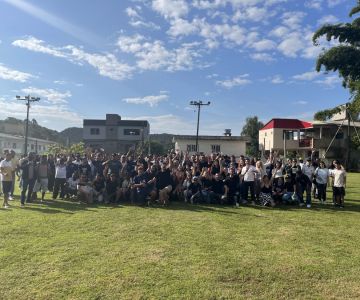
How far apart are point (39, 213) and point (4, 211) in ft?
4.01

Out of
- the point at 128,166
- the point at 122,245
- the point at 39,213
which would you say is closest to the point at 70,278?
the point at 122,245

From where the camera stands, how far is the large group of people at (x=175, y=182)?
517 inches

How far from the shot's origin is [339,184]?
12945 mm

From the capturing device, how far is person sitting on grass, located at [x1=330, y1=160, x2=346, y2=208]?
12.9m

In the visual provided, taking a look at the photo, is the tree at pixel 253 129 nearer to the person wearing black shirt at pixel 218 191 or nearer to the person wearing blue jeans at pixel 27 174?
the person wearing black shirt at pixel 218 191

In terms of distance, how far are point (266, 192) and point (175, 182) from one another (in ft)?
11.5

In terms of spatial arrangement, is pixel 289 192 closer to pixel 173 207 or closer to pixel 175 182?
pixel 175 182

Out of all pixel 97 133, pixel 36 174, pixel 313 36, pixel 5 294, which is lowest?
pixel 5 294

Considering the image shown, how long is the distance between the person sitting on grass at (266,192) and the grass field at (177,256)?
1.96m

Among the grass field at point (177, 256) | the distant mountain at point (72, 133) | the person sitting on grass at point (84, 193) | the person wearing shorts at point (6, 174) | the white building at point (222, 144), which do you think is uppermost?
the distant mountain at point (72, 133)

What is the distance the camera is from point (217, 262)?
6297 mm

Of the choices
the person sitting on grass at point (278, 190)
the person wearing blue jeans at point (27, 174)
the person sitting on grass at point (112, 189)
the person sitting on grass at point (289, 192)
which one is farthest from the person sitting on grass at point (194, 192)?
the person wearing blue jeans at point (27, 174)

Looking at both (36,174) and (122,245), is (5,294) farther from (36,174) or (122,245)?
(36,174)

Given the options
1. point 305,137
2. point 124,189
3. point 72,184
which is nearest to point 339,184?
point 124,189
